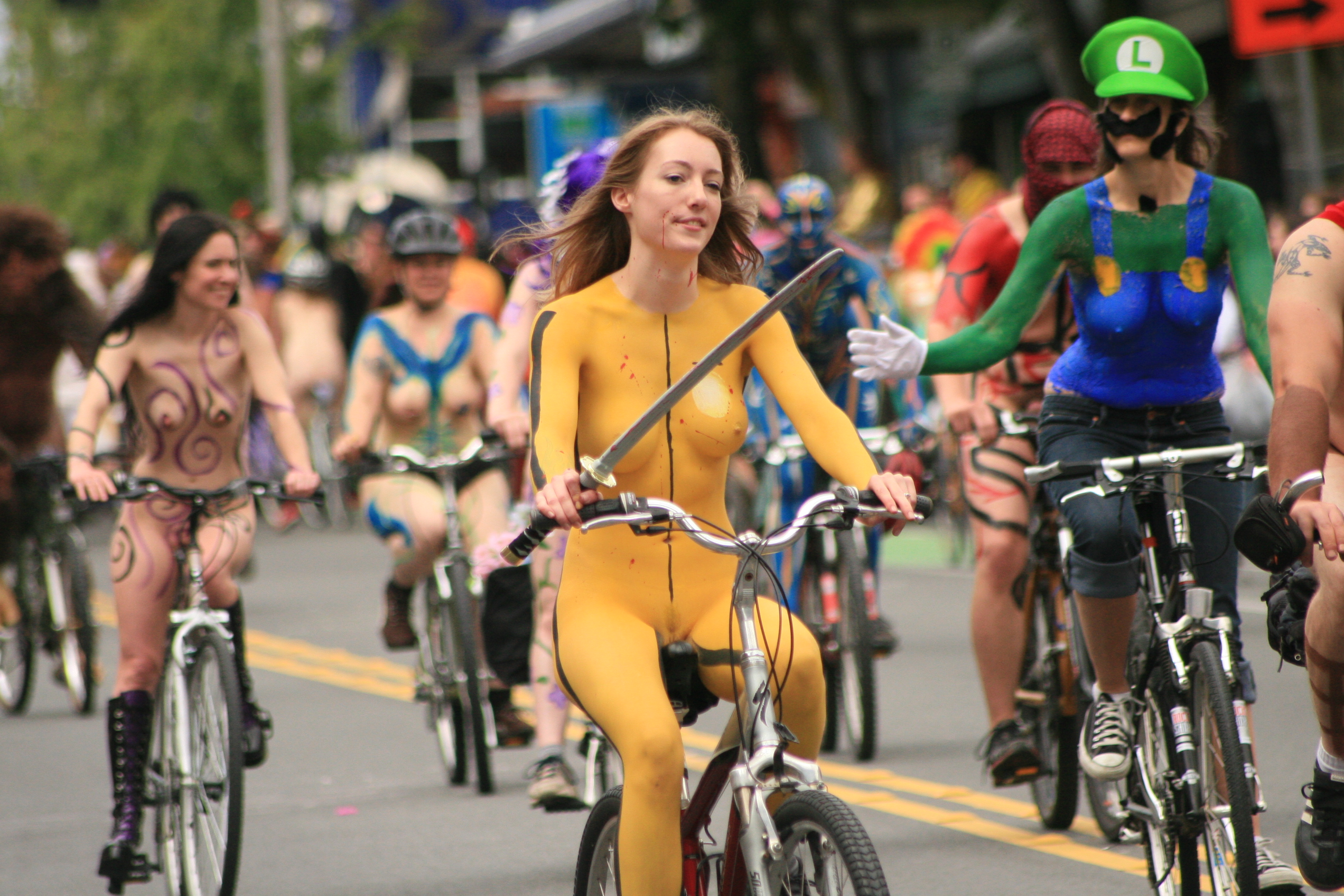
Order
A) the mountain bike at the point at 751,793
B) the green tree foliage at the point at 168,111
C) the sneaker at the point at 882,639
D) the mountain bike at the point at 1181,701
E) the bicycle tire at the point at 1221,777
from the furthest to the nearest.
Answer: the green tree foliage at the point at 168,111
the sneaker at the point at 882,639
the mountain bike at the point at 1181,701
the bicycle tire at the point at 1221,777
the mountain bike at the point at 751,793

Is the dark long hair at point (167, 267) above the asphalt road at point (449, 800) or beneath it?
above

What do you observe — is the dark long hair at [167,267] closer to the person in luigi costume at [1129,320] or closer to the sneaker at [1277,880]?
the person in luigi costume at [1129,320]

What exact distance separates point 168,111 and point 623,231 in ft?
82.3

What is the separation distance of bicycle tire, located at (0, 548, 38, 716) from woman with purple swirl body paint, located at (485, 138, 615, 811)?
3.81 meters

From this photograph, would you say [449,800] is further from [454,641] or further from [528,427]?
[528,427]

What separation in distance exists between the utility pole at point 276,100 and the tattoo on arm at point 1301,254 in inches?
945

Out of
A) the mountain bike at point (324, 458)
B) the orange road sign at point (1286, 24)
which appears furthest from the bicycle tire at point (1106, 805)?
the mountain bike at point (324, 458)

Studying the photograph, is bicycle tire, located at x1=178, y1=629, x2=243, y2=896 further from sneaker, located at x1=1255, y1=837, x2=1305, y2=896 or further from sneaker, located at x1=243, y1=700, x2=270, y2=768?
sneaker, located at x1=1255, y1=837, x2=1305, y2=896

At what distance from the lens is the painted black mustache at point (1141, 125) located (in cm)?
517

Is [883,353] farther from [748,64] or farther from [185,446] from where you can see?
[748,64]

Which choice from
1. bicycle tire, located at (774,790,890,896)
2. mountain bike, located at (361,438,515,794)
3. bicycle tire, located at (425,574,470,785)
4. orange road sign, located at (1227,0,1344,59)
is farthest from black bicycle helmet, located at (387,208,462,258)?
bicycle tire, located at (774,790,890,896)

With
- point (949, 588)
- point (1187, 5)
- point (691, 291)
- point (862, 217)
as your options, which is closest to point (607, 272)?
point (691, 291)

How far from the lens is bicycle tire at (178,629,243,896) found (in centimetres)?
555

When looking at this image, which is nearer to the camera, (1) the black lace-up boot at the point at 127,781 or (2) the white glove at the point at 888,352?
(2) the white glove at the point at 888,352
